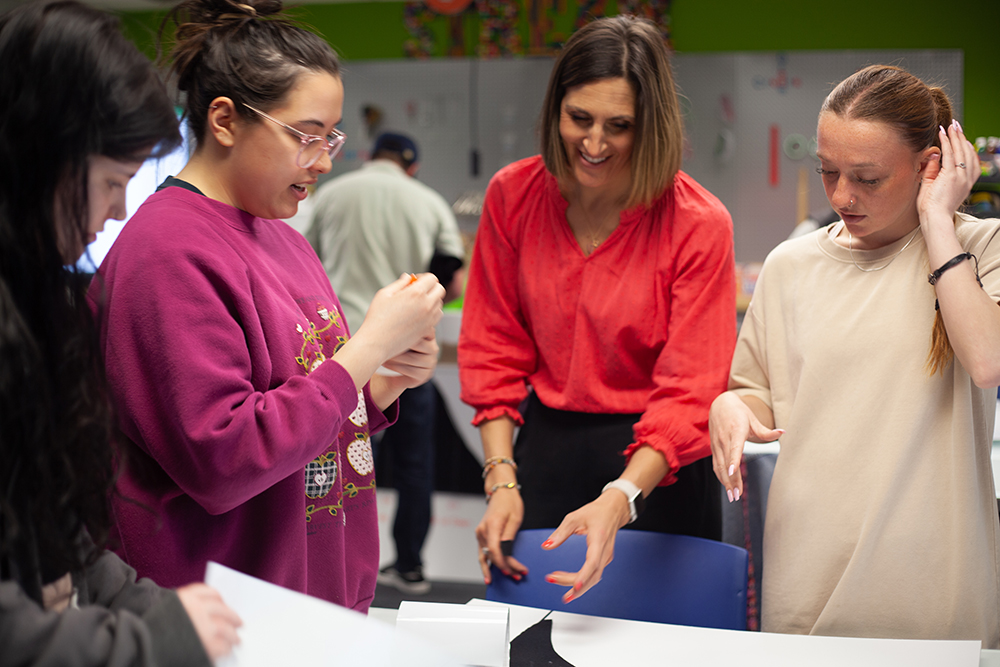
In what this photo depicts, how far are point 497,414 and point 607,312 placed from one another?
281mm

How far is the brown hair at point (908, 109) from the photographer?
1117mm

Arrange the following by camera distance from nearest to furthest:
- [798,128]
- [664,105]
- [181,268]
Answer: [181,268], [664,105], [798,128]

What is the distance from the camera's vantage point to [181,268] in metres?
0.92

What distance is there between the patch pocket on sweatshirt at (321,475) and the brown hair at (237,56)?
460 mm

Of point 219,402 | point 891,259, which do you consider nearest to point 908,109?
point 891,259

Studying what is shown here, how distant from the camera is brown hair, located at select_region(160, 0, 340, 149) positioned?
41.7 inches

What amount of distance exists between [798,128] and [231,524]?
4.80 metres

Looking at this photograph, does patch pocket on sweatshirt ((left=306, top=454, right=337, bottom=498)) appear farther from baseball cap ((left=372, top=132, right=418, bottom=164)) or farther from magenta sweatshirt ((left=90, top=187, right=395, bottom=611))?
baseball cap ((left=372, top=132, right=418, bottom=164))

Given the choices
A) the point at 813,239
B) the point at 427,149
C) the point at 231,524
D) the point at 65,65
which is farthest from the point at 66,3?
the point at 427,149

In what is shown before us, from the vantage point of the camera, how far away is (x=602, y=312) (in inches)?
57.1

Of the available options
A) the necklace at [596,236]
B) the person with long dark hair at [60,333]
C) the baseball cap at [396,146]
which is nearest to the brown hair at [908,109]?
the necklace at [596,236]

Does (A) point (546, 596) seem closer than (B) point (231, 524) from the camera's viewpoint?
No

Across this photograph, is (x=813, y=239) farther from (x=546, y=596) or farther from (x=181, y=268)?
(x=181, y=268)

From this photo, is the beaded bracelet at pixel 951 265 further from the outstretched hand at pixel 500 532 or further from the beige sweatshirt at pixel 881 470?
the outstretched hand at pixel 500 532
